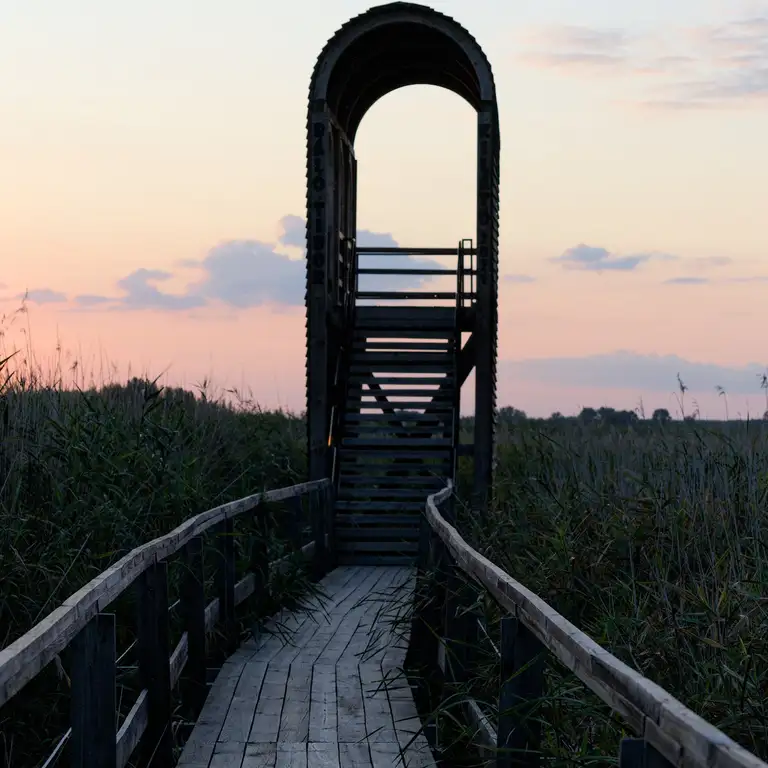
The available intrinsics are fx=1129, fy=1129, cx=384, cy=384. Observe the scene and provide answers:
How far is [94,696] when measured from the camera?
14.5 feet

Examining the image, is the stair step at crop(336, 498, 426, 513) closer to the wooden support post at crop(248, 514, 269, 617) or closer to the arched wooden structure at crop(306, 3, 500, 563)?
the arched wooden structure at crop(306, 3, 500, 563)

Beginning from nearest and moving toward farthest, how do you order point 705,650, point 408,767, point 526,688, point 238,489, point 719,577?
point 526,688 < point 705,650 < point 408,767 < point 719,577 < point 238,489

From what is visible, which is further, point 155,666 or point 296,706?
point 296,706

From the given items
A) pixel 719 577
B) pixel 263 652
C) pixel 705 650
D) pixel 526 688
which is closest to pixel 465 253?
pixel 263 652

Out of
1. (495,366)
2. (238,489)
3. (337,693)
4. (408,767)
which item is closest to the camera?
(408,767)

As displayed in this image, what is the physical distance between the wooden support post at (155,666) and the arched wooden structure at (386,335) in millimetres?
8018

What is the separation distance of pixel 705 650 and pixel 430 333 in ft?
37.3

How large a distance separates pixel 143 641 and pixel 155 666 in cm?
16

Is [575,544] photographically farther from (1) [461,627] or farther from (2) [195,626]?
(2) [195,626]

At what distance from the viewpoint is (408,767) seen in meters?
5.66

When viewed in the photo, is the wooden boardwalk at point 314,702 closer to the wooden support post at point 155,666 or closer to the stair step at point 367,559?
the wooden support post at point 155,666

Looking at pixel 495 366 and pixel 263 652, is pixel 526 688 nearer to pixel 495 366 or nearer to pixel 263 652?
pixel 263 652

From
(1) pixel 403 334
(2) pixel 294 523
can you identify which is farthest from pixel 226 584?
(1) pixel 403 334

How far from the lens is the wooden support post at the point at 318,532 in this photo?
1188 cm
